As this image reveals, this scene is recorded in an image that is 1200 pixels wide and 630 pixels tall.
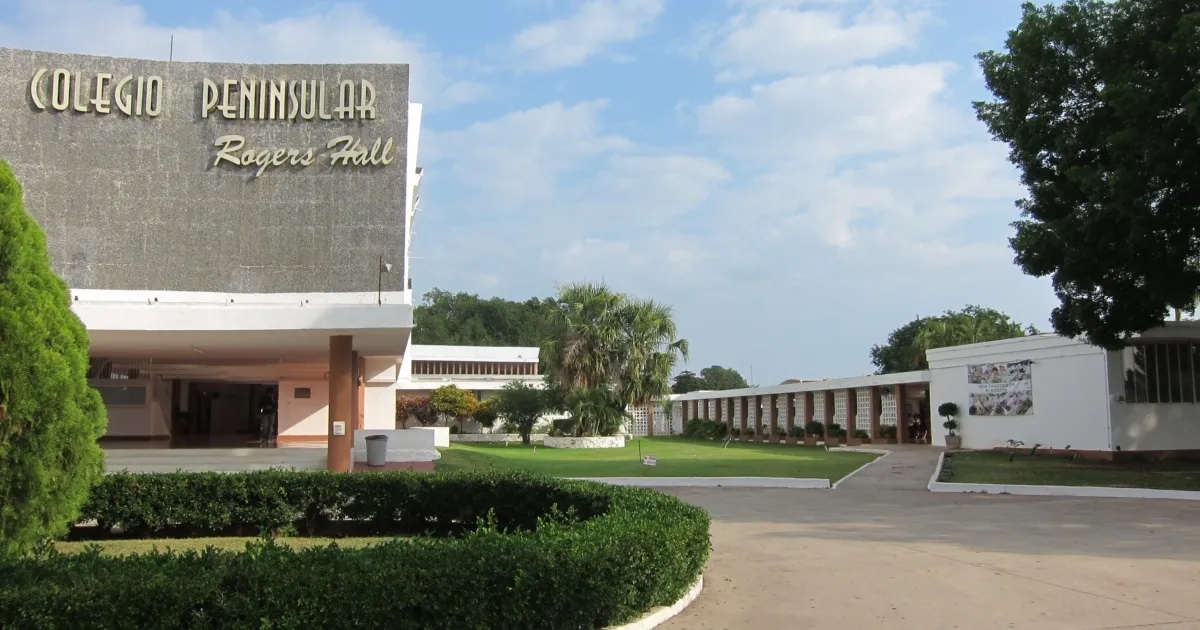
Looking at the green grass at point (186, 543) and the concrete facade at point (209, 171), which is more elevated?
the concrete facade at point (209, 171)

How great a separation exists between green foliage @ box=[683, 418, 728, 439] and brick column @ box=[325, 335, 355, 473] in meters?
32.5

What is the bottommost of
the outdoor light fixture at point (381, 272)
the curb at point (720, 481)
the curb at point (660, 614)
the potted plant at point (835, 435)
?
the curb at point (720, 481)

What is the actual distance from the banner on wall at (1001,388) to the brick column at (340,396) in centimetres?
2018

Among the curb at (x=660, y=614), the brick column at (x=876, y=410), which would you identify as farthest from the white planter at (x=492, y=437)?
the curb at (x=660, y=614)

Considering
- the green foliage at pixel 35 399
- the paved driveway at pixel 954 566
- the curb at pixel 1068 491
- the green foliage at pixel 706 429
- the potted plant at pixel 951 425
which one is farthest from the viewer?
the green foliage at pixel 706 429

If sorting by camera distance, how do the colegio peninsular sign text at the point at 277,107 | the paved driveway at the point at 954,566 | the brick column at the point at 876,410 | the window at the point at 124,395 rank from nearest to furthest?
the paved driveway at the point at 954,566 < the colegio peninsular sign text at the point at 277,107 < the window at the point at 124,395 < the brick column at the point at 876,410

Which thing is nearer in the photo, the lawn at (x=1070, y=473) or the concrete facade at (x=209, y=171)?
the lawn at (x=1070, y=473)

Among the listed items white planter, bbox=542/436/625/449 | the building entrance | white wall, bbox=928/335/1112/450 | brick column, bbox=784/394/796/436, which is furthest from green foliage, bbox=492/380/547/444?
white wall, bbox=928/335/1112/450

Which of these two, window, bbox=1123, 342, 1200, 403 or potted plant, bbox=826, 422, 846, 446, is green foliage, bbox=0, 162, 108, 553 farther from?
potted plant, bbox=826, 422, 846, 446

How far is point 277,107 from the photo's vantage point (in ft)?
82.2

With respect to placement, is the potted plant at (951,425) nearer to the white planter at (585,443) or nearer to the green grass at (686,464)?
the green grass at (686,464)

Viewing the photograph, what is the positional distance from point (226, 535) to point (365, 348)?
1035 cm

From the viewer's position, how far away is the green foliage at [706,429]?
163 ft

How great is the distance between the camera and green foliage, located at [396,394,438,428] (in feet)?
170
